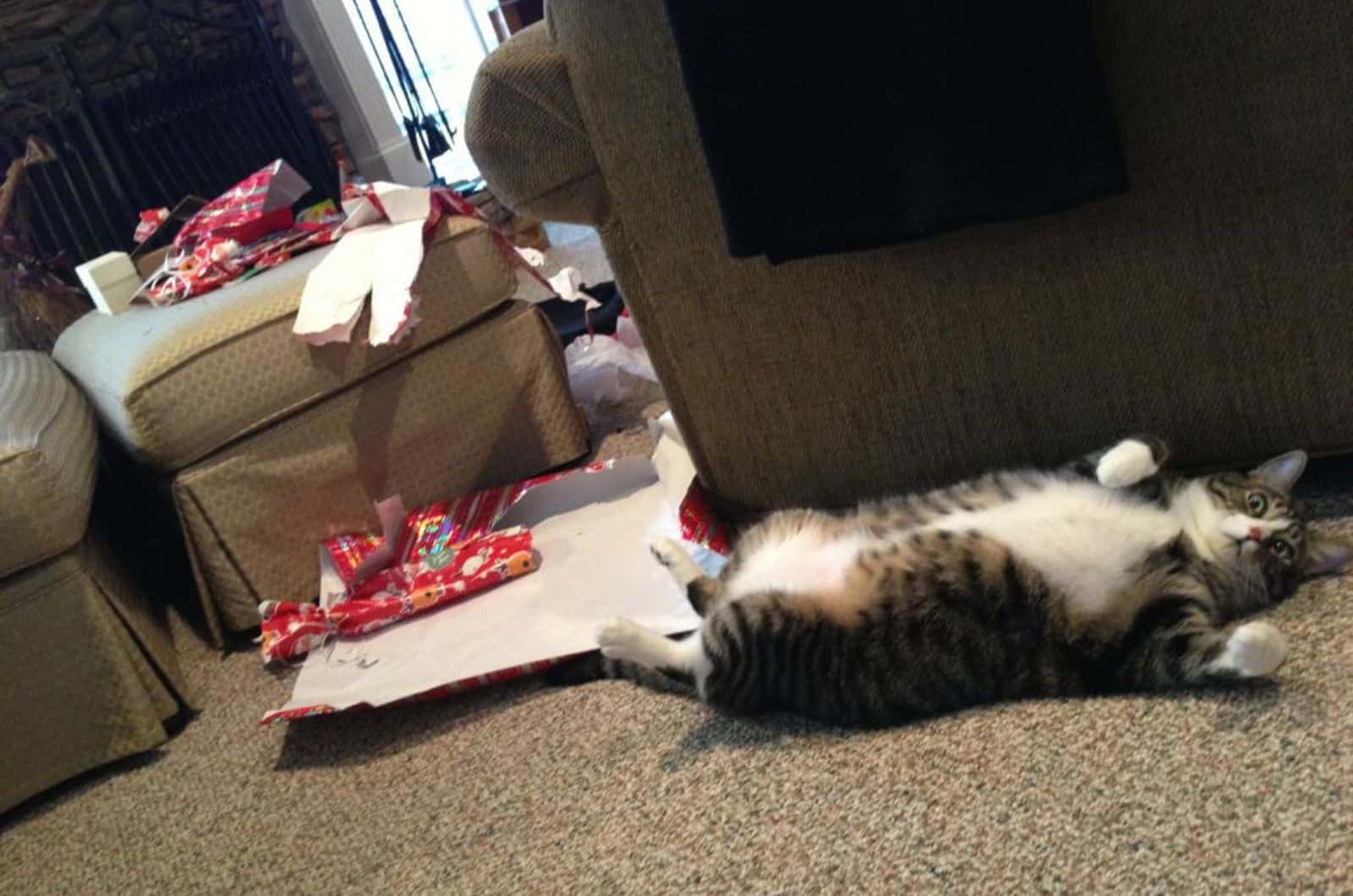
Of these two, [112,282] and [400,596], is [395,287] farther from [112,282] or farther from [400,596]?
[112,282]

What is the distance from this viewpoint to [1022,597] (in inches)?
42.8

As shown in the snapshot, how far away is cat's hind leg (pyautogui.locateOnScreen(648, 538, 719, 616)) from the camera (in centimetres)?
133

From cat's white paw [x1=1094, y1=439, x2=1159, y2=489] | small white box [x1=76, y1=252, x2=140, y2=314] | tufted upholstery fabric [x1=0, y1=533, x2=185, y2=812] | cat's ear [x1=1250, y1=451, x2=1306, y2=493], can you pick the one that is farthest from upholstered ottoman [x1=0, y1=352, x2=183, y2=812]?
cat's ear [x1=1250, y1=451, x2=1306, y2=493]

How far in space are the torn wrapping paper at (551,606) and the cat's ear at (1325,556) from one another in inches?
27.2

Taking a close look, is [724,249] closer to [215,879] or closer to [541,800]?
[541,800]

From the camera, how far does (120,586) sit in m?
1.55

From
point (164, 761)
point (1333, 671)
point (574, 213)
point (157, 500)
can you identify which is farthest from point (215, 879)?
point (1333, 671)

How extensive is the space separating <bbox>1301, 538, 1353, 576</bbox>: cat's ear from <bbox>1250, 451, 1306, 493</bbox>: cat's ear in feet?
0.23

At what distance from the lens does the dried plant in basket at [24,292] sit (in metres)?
2.30

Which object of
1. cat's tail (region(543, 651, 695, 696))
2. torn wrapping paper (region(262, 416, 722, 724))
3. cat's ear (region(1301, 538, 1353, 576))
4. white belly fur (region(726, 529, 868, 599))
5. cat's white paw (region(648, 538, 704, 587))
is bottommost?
cat's ear (region(1301, 538, 1353, 576))

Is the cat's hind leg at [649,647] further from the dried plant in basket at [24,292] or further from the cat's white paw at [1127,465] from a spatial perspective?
the dried plant in basket at [24,292]

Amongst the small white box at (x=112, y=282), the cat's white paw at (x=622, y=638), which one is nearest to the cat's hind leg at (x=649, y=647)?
the cat's white paw at (x=622, y=638)

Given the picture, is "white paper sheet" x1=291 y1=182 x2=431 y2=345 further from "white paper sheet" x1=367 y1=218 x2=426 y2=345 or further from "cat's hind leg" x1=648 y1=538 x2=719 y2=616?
"cat's hind leg" x1=648 y1=538 x2=719 y2=616

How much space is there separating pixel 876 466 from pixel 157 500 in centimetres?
116
